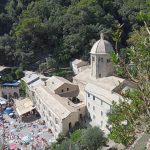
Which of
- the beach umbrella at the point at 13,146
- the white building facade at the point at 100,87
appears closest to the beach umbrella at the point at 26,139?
the beach umbrella at the point at 13,146

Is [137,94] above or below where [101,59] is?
above

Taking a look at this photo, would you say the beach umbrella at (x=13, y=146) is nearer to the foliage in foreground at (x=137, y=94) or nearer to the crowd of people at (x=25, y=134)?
the crowd of people at (x=25, y=134)

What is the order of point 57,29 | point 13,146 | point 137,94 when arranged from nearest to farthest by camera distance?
point 137,94 < point 13,146 < point 57,29

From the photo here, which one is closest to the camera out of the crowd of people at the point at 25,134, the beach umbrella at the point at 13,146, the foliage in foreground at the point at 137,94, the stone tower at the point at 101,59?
the foliage in foreground at the point at 137,94

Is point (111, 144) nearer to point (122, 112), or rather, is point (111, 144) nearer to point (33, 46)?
point (122, 112)

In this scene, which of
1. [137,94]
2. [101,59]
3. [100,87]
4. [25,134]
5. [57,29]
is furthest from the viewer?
[57,29]

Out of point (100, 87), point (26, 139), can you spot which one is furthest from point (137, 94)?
point (26, 139)

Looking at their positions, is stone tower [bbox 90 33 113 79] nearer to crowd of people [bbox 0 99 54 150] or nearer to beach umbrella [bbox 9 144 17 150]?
crowd of people [bbox 0 99 54 150]

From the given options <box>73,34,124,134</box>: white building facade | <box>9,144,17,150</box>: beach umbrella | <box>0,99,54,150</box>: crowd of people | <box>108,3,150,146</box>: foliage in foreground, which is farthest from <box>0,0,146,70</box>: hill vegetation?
<box>108,3,150,146</box>: foliage in foreground

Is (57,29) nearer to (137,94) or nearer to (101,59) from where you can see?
(101,59)
